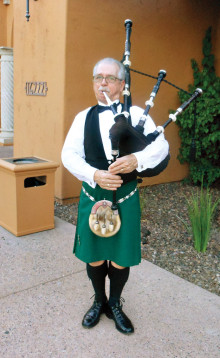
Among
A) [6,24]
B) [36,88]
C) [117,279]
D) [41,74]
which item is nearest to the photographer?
[117,279]

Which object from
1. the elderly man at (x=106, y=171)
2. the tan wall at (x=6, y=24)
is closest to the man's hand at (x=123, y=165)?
the elderly man at (x=106, y=171)

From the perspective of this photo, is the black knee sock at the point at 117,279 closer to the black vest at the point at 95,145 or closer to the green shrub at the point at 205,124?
the black vest at the point at 95,145

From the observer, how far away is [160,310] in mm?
2346

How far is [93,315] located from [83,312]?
0.14 m

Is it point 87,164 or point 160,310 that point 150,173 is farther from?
point 160,310

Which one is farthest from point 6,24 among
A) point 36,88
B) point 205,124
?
point 205,124

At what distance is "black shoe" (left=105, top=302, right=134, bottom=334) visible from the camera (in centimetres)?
210

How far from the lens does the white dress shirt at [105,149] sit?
5.92 ft

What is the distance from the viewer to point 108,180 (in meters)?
1.75

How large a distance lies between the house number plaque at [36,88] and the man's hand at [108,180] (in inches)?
120

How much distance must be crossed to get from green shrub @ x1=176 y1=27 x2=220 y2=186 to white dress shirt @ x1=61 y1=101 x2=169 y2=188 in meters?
2.80

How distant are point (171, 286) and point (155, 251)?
662 millimetres

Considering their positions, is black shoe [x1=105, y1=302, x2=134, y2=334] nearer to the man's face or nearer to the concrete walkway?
the concrete walkway

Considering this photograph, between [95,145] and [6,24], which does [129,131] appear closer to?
[95,145]
